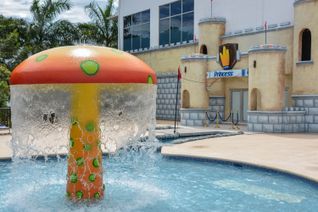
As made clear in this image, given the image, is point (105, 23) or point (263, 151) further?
point (105, 23)

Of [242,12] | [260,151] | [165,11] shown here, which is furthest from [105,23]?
[260,151]

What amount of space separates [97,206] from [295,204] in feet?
9.58

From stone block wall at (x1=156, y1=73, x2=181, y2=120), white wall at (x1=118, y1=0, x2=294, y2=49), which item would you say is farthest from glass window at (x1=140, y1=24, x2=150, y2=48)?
stone block wall at (x1=156, y1=73, x2=181, y2=120)

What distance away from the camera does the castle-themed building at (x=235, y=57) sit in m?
16.1

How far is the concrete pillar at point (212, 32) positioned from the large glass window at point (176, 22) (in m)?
2.04

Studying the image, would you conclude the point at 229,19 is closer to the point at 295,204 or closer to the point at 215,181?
the point at 215,181

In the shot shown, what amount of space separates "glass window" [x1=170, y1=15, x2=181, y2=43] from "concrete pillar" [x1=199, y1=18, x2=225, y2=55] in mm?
A: 2998

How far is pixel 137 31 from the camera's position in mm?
27094

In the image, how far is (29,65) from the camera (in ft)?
17.4

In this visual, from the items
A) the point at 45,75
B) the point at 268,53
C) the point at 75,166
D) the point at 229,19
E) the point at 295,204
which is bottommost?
the point at 295,204

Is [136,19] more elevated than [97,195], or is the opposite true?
[136,19]

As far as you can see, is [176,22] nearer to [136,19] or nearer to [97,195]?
[136,19]

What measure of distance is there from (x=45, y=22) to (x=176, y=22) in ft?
30.9

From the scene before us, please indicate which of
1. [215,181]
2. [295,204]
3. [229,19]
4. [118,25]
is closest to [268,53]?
[229,19]
